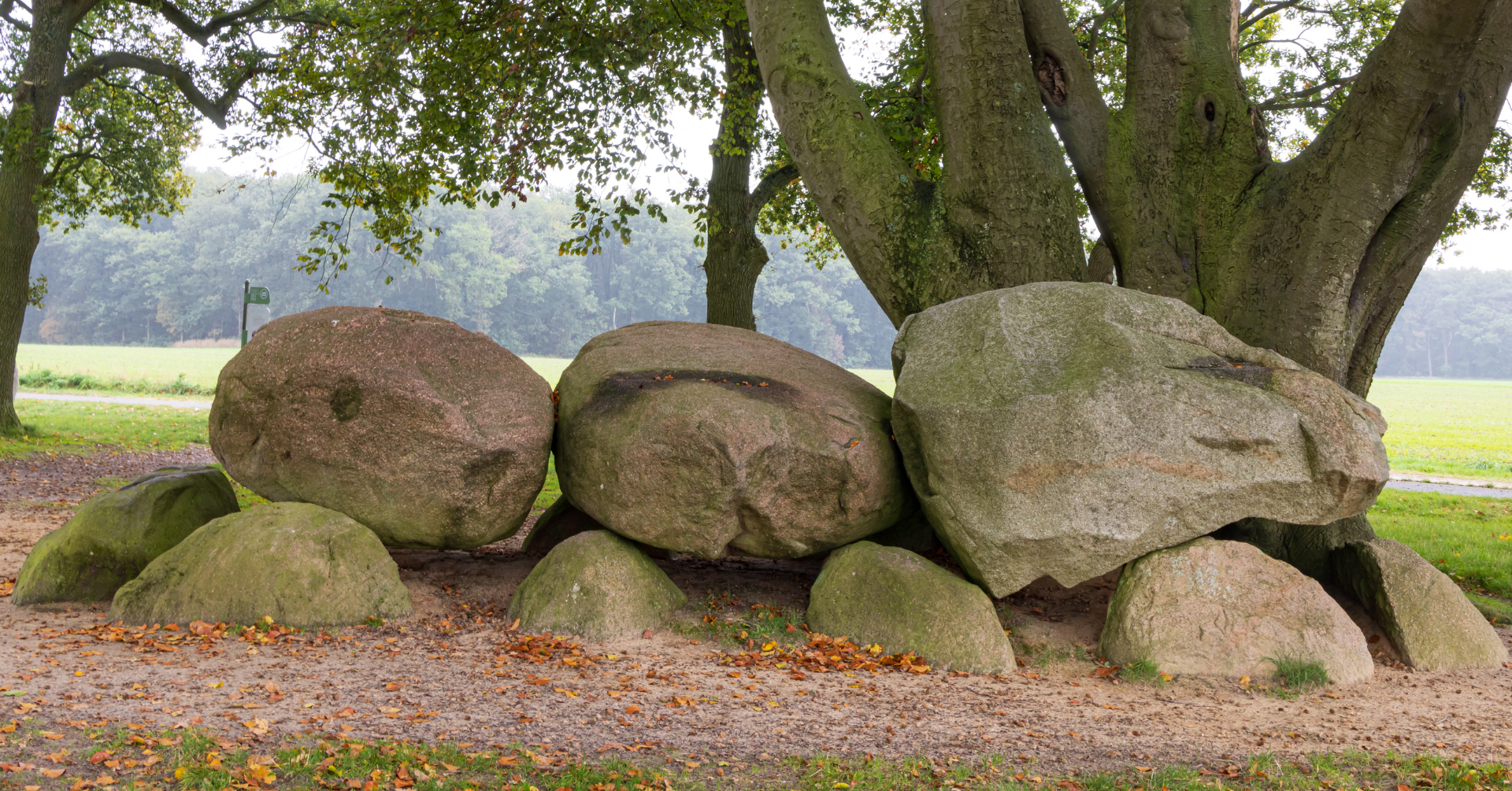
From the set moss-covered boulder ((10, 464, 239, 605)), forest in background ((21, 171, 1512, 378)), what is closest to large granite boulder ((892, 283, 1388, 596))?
moss-covered boulder ((10, 464, 239, 605))

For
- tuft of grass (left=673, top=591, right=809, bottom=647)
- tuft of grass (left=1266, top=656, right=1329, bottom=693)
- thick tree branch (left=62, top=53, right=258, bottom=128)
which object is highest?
thick tree branch (left=62, top=53, right=258, bottom=128)

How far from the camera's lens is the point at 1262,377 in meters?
6.94

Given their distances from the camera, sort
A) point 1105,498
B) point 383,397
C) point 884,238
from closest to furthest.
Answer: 1. point 1105,498
2. point 383,397
3. point 884,238

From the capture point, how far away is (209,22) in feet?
57.8

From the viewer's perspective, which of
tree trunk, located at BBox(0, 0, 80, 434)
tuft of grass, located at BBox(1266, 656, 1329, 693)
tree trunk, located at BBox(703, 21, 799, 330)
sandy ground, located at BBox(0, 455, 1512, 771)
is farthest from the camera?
tree trunk, located at BBox(0, 0, 80, 434)

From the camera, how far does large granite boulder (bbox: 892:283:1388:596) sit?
6.61m

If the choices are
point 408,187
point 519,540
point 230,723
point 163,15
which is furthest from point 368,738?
point 163,15

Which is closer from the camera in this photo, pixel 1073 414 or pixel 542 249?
pixel 1073 414

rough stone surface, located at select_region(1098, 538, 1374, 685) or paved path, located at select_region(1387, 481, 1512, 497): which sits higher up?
paved path, located at select_region(1387, 481, 1512, 497)

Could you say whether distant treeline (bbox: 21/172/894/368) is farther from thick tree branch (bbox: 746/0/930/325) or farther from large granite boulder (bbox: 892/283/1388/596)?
large granite boulder (bbox: 892/283/1388/596)

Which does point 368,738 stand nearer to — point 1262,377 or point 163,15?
point 1262,377

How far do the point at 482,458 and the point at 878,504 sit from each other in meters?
3.07

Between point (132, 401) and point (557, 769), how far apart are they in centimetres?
2968

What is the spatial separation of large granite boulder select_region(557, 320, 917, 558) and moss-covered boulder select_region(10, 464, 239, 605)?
9.96 feet
